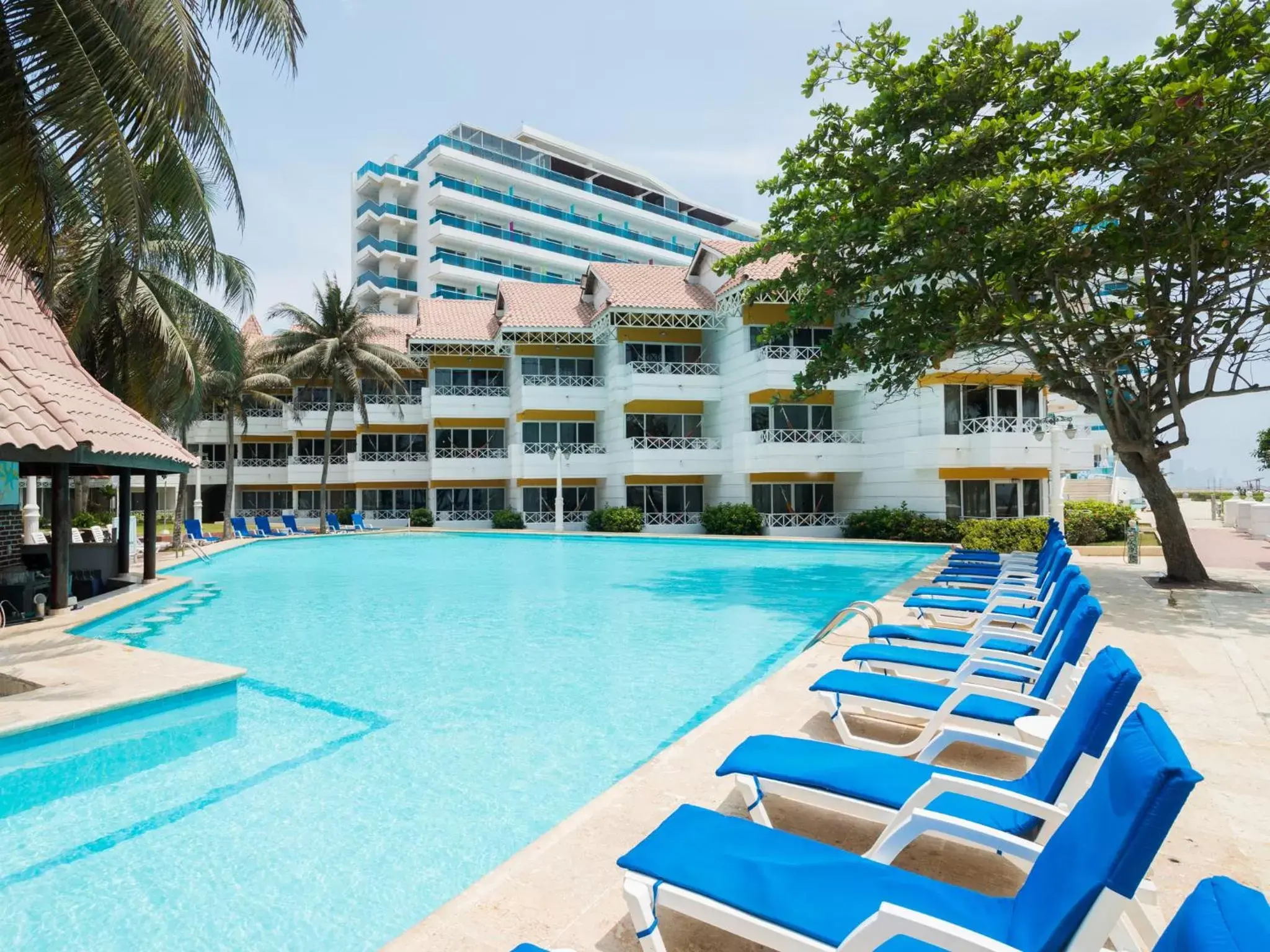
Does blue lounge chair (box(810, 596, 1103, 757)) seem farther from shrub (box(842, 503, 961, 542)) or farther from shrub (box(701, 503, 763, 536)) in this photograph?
shrub (box(701, 503, 763, 536))

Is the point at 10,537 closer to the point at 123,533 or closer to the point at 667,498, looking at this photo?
the point at 123,533

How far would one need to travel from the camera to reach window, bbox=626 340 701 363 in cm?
3094

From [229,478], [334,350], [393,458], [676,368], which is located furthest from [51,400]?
[393,458]

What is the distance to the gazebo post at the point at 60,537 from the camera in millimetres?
11555

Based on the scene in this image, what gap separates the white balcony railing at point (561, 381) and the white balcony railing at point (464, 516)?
21.7ft

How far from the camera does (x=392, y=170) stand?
170 feet

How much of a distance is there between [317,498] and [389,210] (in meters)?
23.1

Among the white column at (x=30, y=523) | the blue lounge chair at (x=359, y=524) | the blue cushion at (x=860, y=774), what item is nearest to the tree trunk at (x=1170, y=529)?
the blue cushion at (x=860, y=774)

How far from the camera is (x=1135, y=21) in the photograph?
13023mm

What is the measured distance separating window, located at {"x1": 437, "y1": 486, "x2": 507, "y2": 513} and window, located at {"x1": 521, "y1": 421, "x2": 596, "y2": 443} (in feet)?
14.0

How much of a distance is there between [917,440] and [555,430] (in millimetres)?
15233

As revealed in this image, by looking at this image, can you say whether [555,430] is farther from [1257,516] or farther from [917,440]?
[1257,516]

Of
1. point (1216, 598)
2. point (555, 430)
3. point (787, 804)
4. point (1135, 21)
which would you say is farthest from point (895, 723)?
point (555, 430)

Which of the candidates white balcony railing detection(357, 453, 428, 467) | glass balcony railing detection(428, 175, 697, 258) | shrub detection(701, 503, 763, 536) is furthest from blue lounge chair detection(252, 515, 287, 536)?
glass balcony railing detection(428, 175, 697, 258)
